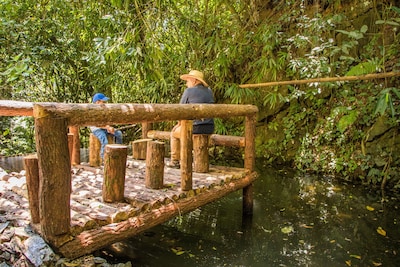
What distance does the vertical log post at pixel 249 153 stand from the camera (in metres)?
4.74

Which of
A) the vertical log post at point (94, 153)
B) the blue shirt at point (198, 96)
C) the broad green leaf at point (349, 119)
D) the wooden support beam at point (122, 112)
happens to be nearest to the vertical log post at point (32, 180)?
the wooden support beam at point (122, 112)

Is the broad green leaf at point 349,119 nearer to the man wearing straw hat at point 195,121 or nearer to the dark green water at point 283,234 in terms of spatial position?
the dark green water at point 283,234

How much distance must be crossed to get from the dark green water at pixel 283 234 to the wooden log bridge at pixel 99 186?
2.30 ft

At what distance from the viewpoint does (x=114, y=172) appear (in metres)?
2.93

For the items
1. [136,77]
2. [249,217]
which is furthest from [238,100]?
[249,217]

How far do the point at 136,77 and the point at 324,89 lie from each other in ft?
16.8

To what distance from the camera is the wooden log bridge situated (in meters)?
2.22

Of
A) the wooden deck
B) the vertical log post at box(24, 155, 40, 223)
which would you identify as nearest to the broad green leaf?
the wooden deck

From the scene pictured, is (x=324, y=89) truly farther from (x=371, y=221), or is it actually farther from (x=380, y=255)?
(x=380, y=255)

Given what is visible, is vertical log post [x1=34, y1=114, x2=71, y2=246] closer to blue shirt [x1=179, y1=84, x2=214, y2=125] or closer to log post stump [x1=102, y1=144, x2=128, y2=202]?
log post stump [x1=102, y1=144, x2=128, y2=202]

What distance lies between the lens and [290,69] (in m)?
8.10

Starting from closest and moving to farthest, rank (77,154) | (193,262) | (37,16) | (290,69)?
(193,262)
(77,154)
(37,16)
(290,69)

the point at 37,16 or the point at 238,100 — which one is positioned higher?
the point at 37,16

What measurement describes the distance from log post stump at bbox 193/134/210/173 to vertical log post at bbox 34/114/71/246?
93.2 inches
